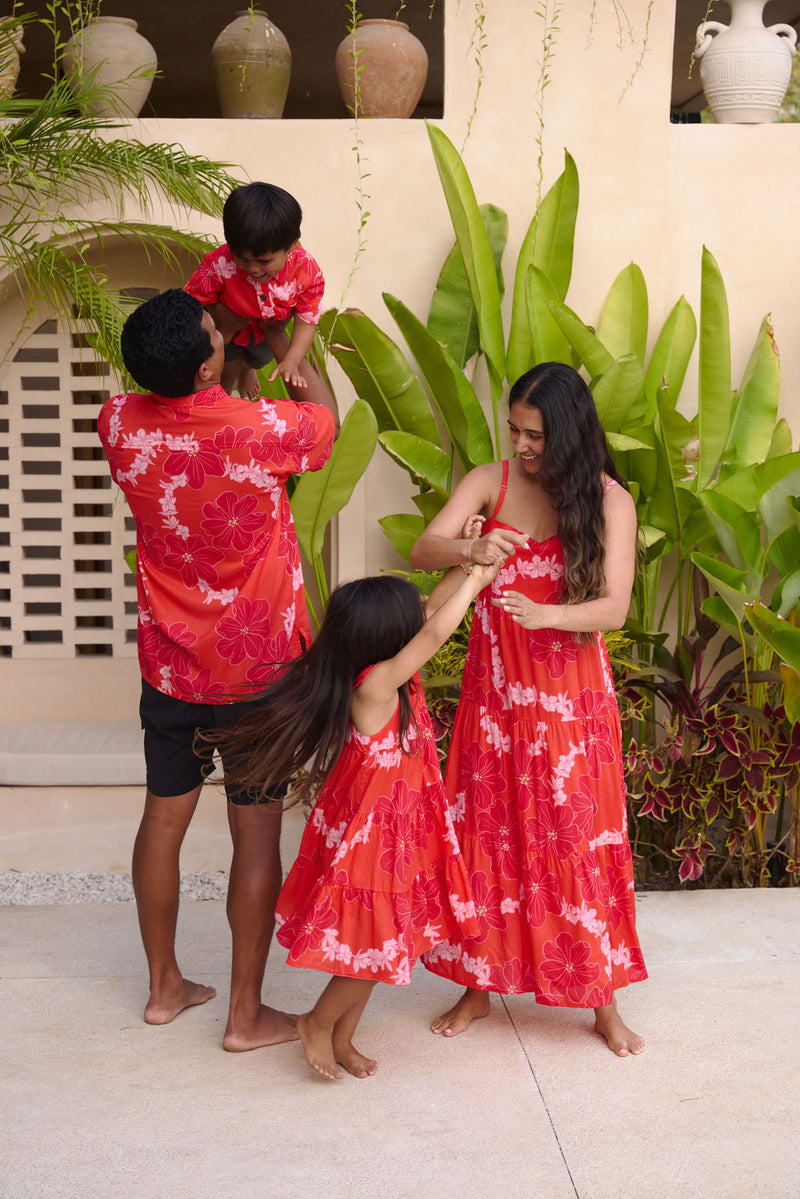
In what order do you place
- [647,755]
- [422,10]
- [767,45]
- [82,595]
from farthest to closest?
[422,10] < [82,595] < [767,45] < [647,755]

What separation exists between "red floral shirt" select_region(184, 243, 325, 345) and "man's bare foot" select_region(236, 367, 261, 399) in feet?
1.06

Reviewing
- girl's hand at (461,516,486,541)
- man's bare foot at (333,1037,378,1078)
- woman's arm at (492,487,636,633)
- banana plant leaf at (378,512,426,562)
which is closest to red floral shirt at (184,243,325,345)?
girl's hand at (461,516,486,541)

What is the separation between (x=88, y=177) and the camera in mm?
3982

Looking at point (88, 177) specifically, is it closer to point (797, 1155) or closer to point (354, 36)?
point (354, 36)

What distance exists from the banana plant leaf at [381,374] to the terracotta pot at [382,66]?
94 cm

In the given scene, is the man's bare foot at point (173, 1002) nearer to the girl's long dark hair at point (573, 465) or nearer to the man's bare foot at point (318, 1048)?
Answer: the man's bare foot at point (318, 1048)

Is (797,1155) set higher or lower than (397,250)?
lower

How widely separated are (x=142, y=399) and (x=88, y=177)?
6.21 ft

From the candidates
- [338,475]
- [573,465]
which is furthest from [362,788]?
[338,475]

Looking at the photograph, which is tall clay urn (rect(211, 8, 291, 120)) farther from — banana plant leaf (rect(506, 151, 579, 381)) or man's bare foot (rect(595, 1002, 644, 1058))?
man's bare foot (rect(595, 1002, 644, 1058))

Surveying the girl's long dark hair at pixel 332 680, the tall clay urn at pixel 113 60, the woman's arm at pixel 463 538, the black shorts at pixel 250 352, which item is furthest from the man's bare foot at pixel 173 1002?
the tall clay urn at pixel 113 60

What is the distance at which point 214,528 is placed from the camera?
8.34 ft

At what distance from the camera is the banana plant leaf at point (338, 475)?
360 centimetres

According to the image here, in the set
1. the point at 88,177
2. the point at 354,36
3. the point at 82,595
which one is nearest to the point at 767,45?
the point at 354,36
